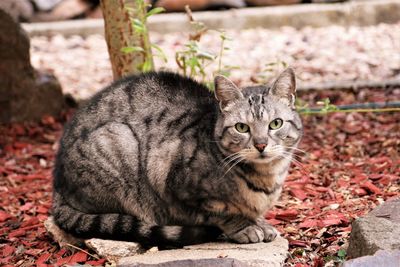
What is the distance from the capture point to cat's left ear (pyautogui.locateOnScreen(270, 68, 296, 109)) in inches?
151

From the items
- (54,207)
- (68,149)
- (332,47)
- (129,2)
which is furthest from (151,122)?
(332,47)

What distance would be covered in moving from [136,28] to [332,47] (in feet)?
13.5

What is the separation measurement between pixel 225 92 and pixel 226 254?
874 millimetres

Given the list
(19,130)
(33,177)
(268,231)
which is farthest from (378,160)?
(19,130)

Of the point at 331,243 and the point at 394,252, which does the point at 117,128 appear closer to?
the point at 331,243

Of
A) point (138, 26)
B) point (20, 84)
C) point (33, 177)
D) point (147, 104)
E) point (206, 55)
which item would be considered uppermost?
point (138, 26)

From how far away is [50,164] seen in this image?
19.7ft

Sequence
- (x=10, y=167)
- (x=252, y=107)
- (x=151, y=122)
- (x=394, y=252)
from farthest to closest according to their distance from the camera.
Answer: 1. (x=10, y=167)
2. (x=151, y=122)
3. (x=252, y=107)
4. (x=394, y=252)

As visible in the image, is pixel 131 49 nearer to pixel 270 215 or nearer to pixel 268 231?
pixel 270 215

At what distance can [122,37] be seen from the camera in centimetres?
538

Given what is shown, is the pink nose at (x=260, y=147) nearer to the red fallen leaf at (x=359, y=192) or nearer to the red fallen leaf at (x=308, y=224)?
the red fallen leaf at (x=308, y=224)

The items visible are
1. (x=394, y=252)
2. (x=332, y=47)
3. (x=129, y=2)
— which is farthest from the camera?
(x=332, y=47)

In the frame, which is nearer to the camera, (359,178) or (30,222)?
(30,222)

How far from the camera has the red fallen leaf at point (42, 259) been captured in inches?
158
